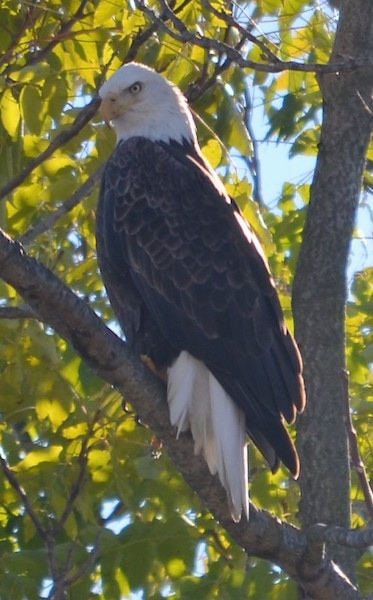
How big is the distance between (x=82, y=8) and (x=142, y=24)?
0.20 metres

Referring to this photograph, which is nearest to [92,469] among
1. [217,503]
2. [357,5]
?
[217,503]

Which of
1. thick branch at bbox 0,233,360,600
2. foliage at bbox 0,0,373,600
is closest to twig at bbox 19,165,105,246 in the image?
foliage at bbox 0,0,373,600

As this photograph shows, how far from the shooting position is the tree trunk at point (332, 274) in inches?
156

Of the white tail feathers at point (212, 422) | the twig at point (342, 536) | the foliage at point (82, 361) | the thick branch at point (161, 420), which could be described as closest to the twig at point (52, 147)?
the foliage at point (82, 361)

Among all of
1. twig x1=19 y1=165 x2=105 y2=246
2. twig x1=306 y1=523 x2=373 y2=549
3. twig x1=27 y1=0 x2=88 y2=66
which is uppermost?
twig x1=27 y1=0 x2=88 y2=66

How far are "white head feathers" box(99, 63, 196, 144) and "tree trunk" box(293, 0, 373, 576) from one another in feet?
2.15

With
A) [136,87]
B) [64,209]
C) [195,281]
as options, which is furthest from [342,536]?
[136,87]

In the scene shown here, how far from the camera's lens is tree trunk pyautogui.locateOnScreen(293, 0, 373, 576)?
3975 millimetres

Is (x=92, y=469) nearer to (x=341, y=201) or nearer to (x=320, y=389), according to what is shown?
(x=320, y=389)

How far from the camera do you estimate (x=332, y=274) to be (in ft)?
13.7

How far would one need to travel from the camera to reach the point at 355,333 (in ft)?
16.1

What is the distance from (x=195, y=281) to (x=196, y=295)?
49 mm

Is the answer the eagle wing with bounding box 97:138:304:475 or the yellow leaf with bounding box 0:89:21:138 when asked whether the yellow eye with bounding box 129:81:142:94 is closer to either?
the eagle wing with bounding box 97:138:304:475

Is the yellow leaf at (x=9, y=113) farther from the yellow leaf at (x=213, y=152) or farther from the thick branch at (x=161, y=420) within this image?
the thick branch at (x=161, y=420)
